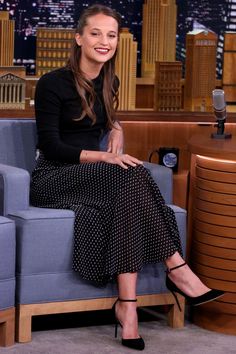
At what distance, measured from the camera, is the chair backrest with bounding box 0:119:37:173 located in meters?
4.25

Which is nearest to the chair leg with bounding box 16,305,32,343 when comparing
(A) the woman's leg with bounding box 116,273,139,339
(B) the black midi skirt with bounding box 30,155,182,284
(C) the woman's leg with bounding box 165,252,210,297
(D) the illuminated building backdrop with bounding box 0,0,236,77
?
(B) the black midi skirt with bounding box 30,155,182,284

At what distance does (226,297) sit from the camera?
396 cm

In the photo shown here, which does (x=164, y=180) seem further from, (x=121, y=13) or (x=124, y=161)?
(x=121, y=13)

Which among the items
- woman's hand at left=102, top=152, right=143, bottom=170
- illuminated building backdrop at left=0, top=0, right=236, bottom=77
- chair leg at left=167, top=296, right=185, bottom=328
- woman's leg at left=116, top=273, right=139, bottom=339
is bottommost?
chair leg at left=167, top=296, right=185, bottom=328

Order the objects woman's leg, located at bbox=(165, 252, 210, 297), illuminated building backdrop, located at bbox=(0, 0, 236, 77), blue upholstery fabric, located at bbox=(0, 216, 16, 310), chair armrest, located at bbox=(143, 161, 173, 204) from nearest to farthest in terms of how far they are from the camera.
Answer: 1. blue upholstery fabric, located at bbox=(0, 216, 16, 310)
2. woman's leg, located at bbox=(165, 252, 210, 297)
3. chair armrest, located at bbox=(143, 161, 173, 204)
4. illuminated building backdrop, located at bbox=(0, 0, 236, 77)

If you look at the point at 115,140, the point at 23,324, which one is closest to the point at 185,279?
the point at 23,324

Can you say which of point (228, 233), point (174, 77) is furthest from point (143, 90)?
point (228, 233)

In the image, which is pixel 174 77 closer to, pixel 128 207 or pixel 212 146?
pixel 212 146

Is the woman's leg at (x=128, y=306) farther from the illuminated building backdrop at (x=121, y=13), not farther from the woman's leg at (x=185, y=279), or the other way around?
the illuminated building backdrop at (x=121, y=13)

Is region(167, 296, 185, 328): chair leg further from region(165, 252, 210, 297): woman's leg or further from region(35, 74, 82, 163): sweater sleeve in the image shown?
region(35, 74, 82, 163): sweater sleeve

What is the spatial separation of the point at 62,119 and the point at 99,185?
1.25 ft

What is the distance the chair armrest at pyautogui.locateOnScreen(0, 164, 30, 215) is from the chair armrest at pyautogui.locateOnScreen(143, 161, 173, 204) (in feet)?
2.12

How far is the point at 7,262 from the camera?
3602 mm

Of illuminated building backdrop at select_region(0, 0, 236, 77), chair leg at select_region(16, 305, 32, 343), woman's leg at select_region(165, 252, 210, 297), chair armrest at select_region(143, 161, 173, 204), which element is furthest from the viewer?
illuminated building backdrop at select_region(0, 0, 236, 77)
